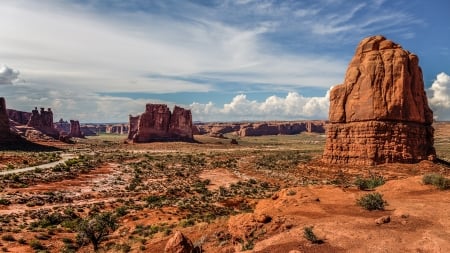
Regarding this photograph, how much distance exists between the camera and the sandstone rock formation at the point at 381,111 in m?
47.9

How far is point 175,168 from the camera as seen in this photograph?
208 ft

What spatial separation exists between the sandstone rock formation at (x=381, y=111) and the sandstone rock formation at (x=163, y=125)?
88660 millimetres

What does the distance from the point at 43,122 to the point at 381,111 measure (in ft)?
453

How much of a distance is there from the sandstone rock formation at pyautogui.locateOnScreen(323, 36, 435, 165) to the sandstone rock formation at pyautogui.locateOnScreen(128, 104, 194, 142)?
291 ft

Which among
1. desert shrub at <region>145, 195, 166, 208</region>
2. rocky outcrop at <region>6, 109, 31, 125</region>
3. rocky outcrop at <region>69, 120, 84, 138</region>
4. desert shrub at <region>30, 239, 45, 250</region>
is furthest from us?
rocky outcrop at <region>69, 120, 84, 138</region>

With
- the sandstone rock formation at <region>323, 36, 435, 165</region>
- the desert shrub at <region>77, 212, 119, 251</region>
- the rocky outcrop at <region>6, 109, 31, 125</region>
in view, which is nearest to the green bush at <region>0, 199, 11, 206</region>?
the desert shrub at <region>77, 212, 119, 251</region>

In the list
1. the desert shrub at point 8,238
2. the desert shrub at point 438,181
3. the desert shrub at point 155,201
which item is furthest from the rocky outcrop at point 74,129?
the desert shrub at point 438,181

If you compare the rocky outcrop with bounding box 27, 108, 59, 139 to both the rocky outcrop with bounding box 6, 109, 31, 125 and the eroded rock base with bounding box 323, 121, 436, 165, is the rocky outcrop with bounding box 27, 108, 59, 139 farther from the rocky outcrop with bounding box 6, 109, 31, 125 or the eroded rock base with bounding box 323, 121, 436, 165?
the eroded rock base with bounding box 323, 121, 436, 165

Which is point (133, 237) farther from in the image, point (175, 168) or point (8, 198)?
point (175, 168)

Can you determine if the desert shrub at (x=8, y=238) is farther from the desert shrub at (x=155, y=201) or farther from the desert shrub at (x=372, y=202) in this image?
the desert shrub at (x=372, y=202)

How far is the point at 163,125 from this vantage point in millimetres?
134250

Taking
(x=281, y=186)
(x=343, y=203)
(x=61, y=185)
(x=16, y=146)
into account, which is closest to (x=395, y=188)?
(x=343, y=203)

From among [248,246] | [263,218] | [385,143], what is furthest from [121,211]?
[385,143]

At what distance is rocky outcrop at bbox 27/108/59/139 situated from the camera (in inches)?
5625
